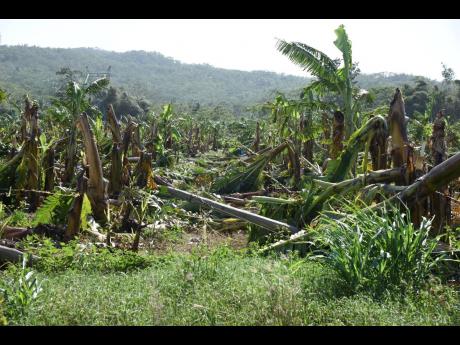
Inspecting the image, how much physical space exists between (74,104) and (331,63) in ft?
19.9

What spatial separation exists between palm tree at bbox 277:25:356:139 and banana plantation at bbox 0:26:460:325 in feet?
0.08

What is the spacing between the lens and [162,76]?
163000 millimetres

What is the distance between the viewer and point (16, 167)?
11.0 m

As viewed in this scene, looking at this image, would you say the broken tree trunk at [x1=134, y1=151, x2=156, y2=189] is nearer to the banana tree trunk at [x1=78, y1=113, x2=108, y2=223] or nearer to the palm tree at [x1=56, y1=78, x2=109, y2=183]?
the banana tree trunk at [x1=78, y1=113, x2=108, y2=223]

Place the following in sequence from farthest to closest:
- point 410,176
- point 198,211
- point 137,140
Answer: point 137,140 → point 198,211 → point 410,176

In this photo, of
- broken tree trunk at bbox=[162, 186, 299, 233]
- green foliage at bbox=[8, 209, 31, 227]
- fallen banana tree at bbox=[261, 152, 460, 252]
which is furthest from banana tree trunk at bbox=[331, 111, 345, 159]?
green foliage at bbox=[8, 209, 31, 227]

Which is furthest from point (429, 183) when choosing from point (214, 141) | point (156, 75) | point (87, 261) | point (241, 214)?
point (156, 75)

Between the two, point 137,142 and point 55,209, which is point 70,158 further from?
point 55,209

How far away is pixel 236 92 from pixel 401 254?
142 metres

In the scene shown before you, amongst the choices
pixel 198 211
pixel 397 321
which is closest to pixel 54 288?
pixel 397 321

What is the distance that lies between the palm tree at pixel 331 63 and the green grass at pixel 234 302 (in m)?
6.88

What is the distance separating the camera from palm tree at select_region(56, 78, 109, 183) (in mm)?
11633
